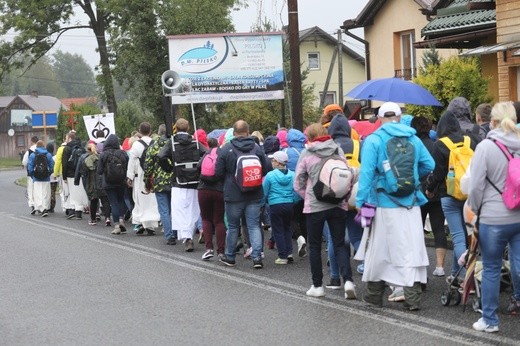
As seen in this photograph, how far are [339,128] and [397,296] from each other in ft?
7.65

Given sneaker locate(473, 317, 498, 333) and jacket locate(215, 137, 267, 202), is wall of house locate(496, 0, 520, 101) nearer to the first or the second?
jacket locate(215, 137, 267, 202)

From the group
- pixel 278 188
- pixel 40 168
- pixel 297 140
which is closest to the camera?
pixel 278 188

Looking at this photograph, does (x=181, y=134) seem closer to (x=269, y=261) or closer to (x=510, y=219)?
(x=269, y=261)

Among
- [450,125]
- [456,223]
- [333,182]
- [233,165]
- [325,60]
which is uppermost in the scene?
[325,60]

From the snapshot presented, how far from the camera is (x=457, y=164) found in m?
10.1

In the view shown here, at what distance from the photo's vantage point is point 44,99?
135 meters

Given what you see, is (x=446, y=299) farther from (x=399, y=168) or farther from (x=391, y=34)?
(x=391, y=34)

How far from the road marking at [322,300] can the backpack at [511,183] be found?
1.04m

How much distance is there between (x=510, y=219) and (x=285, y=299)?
2.90 metres

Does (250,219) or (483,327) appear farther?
(250,219)

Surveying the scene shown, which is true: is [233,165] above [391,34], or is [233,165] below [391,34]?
below

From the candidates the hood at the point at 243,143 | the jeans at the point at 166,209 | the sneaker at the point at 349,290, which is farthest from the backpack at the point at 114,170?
the sneaker at the point at 349,290

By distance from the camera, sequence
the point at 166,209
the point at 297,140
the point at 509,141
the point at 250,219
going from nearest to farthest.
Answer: the point at 509,141 < the point at 250,219 < the point at 297,140 < the point at 166,209

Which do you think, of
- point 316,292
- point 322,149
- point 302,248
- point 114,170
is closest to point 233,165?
point 302,248
